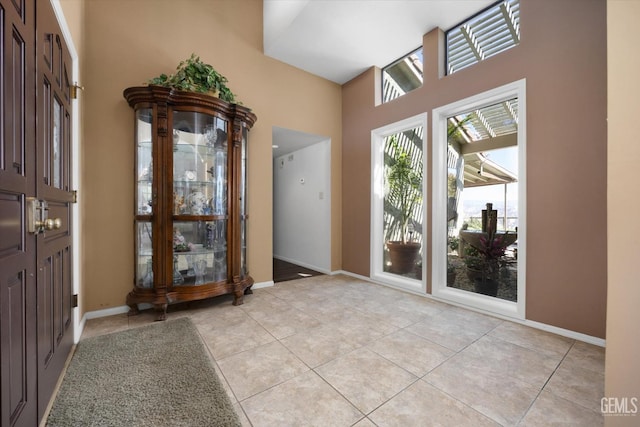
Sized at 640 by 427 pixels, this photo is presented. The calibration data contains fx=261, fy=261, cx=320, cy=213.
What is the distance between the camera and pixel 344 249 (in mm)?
4309

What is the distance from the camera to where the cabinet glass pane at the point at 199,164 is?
2.55 metres

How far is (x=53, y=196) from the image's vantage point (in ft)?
4.77

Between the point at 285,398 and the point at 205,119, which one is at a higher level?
the point at 205,119

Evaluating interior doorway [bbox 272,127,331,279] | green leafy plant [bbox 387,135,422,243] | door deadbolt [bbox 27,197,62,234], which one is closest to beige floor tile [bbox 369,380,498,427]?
door deadbolt [bbox 27,197,62,234]

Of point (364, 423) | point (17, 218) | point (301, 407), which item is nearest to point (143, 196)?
point (17, 218)

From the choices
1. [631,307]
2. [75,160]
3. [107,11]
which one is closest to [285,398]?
[631,307]

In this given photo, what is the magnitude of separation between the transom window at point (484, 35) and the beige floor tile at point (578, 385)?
274 centimetres

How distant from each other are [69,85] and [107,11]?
1180 millimetres

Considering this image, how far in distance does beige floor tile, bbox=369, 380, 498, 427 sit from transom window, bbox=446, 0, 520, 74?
304 cm

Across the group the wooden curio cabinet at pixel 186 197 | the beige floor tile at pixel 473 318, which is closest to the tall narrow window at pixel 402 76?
the wooden curio cabinet at pixel 186 197

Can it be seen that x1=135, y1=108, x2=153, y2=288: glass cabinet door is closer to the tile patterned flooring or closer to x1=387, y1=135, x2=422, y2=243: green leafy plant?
the tile patterned flooring

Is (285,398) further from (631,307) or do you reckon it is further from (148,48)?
(148,48)

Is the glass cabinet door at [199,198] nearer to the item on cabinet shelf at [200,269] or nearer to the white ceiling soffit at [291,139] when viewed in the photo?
the item on cabinet shelf at [200,269]

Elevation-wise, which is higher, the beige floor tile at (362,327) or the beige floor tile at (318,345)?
the beige floor tile at (318,345)
